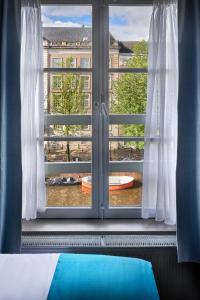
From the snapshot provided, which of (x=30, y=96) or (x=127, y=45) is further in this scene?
(x=127, y=45)

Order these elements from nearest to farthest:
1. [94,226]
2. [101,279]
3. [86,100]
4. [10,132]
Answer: [101,279] → [10,132] → [94,226] → [86,100]

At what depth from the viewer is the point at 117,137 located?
2590mm

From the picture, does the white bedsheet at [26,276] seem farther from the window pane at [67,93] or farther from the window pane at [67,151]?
the window pane at [67,93]

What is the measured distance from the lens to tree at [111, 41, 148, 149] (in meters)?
2.56

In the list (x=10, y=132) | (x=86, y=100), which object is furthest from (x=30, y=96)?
(x=86, y=100)

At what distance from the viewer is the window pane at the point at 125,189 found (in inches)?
103

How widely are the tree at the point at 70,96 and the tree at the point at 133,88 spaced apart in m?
0.25

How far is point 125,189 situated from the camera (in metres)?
2.62

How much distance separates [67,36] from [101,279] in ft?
5.81

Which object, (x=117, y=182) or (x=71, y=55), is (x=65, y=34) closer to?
(x=71, y=55)

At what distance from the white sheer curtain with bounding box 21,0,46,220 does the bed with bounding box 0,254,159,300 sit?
1.99 feet

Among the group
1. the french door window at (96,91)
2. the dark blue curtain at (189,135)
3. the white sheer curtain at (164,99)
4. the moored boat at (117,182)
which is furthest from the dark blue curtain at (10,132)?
the dark blue curtain at (189,135)

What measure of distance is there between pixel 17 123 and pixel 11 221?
0.66 metres

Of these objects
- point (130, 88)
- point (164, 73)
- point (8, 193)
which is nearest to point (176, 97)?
point (164, 73)
